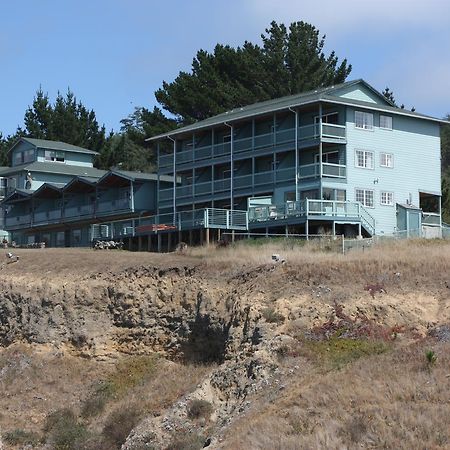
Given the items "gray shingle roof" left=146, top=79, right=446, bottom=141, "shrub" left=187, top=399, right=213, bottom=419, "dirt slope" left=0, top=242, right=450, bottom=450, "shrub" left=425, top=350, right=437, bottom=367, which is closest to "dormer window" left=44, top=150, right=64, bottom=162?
"gray shingle roof" left=146, top=79, right=446, bottom=141

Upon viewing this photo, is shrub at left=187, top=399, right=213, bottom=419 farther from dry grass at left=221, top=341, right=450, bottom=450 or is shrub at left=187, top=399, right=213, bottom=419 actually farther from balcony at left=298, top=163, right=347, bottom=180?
balcony at left=298, top=163, right=347, bottom=180

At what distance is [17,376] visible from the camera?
152 feet

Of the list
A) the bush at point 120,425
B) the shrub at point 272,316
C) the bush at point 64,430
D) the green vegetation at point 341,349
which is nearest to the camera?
the green vegetation at point 341,349

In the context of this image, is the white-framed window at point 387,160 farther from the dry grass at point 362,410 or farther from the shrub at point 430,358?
the shrub at point 430,358

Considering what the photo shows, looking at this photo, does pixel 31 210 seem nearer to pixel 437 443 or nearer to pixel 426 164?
pixel 426 164

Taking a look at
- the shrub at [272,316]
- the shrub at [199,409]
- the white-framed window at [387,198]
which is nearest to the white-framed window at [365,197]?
the white-framed window at [387,198]

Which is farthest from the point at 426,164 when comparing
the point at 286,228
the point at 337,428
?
the point at 337,428

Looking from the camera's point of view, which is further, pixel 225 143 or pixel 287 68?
pixel 287 68

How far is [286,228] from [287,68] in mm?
35940

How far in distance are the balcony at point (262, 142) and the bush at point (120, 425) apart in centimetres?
2620

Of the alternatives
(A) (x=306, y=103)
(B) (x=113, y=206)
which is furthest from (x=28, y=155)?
(A) (x=306, y=103)

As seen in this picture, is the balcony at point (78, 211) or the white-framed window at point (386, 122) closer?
the white-framed window at point (386, 122)

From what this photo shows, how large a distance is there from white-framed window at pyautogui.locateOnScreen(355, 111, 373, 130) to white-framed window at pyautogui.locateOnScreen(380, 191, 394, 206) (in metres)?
4.45

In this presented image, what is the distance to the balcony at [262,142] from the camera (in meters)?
60.8
